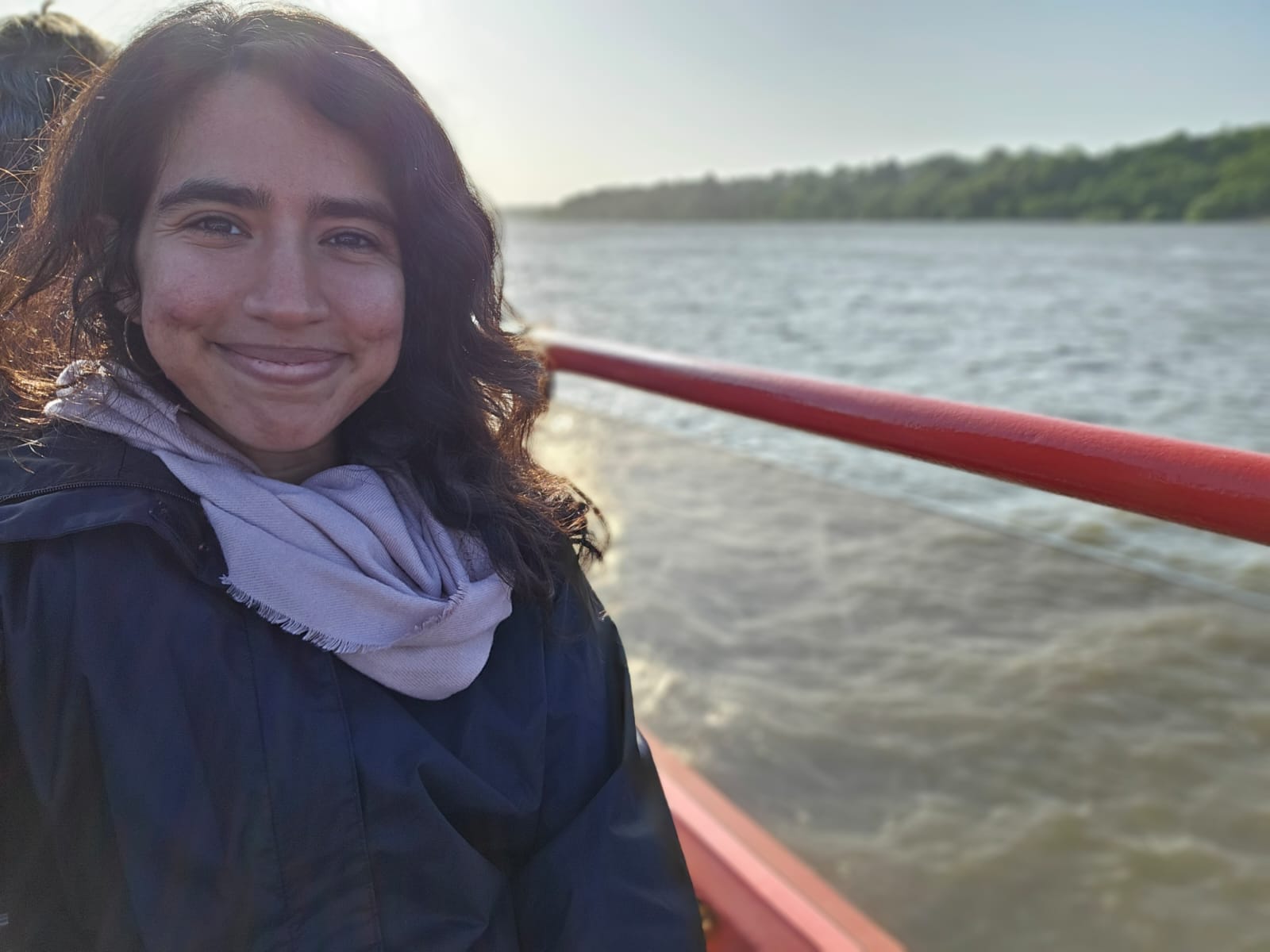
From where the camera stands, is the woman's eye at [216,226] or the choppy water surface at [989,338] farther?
the choppy water surface at [989,338]

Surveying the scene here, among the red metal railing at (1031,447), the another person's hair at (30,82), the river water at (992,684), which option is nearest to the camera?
the red metal railing at (1031,447)

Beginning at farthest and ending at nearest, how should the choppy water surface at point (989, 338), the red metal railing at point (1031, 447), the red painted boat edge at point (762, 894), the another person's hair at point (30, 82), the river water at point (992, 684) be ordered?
the choppy water surface at point (989, 338)
the river water at point (992, 684)
the red painted boat edge at point (762, 894)
the another person's hair at point (30, 82)
the red metal railing at point (1031, 447)

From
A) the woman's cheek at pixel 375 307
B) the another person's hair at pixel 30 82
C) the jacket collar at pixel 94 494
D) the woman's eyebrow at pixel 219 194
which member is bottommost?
the jacket collar at pixel 94 494

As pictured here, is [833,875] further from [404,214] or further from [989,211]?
[989,211]

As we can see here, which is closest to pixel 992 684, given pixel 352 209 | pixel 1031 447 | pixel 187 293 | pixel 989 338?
pixel 1031 447

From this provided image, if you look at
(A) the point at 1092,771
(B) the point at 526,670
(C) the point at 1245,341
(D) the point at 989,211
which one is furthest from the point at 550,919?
(D) the point at 989,211

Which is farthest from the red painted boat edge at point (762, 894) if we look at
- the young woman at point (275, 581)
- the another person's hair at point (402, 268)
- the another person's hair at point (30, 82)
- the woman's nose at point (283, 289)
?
the another person's hair at point (30, 82)

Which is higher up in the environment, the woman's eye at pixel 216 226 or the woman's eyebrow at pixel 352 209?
the woman's eyebrow at pixel 352 209

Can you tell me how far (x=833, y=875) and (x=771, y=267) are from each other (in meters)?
27.0

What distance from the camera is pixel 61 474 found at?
2.99 feet

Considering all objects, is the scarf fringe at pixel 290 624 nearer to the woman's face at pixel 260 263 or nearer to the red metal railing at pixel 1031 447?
the woman's face at pixel 260 263

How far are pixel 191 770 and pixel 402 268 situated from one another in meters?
0.60

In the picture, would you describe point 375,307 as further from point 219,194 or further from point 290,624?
point 290,624

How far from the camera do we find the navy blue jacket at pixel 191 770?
0.88 meters
